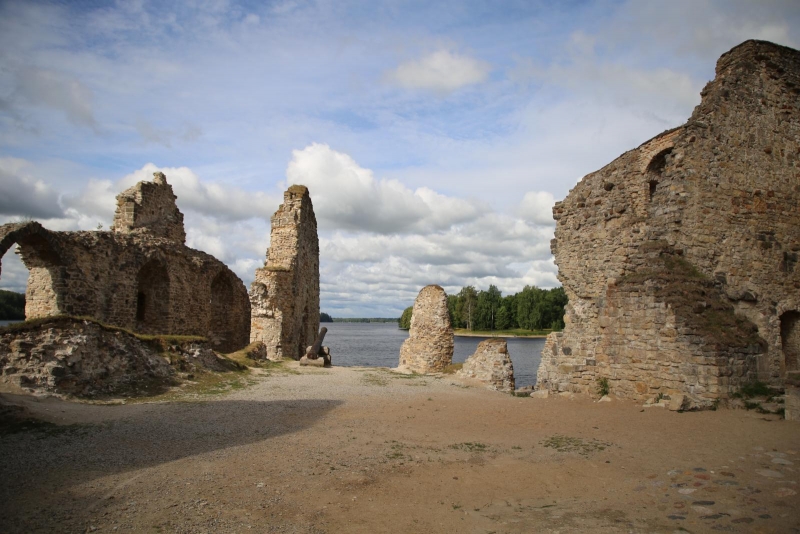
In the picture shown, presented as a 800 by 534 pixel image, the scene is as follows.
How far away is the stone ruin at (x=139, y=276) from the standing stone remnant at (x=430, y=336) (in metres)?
8.88

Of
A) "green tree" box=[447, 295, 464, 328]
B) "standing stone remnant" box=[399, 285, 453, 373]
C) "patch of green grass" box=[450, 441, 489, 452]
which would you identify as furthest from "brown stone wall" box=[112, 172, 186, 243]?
"green tree" box=[447, 295, 464, 328]

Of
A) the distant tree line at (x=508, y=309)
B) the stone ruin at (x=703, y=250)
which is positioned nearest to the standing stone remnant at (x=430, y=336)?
the stone ruin at (x=703, y=250)

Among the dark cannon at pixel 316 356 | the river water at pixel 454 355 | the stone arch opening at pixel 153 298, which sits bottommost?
the river water at pixel 454 355

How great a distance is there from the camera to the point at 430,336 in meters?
19.1

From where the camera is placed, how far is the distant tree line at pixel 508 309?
7481cm

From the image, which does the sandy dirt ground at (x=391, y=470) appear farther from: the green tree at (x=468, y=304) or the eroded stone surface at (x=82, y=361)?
the green tree at (x=468, y=304)

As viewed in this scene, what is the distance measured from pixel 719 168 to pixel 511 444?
25.0 ft

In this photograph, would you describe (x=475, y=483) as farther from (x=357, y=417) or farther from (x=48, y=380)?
(x=48, y=380)

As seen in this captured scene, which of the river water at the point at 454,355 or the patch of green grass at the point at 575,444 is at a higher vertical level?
the patch of green grass at the point at 575,444

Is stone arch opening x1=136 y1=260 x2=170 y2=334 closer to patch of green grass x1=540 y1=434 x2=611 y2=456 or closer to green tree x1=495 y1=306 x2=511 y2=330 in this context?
patch of green grass x1=540 y1=434 x2=611 y2=456

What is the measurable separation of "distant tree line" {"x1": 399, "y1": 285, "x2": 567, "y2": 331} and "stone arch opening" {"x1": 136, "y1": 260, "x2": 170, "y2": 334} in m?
55.1

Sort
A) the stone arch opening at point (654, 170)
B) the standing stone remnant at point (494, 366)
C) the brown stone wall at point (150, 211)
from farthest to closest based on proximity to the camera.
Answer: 1. the brown stone wall at point (150, 211)
2. the standing stone remnant at point (494, 366)
3. the stone arch opening at point (654, 170)

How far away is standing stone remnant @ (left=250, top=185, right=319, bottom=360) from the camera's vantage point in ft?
68.8

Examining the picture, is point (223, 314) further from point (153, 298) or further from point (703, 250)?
point (703, 250)
